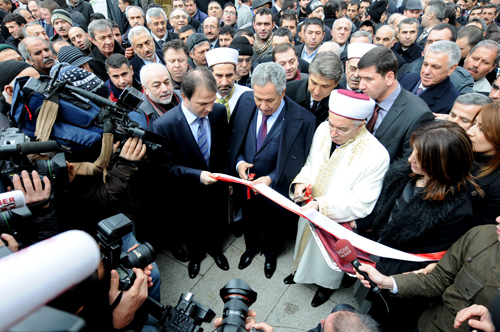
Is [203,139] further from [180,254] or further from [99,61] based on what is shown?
[99,61]

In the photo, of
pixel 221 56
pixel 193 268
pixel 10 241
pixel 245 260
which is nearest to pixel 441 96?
pixel 221 56

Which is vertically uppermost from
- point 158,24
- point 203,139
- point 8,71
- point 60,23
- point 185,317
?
point 60,23

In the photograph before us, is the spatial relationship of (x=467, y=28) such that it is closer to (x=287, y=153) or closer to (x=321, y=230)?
(x=287, y=153)

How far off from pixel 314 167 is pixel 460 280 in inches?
57.4

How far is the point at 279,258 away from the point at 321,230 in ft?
4.39

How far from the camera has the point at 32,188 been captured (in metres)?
1.95

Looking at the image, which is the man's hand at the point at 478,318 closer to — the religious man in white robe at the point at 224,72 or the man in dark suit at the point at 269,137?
the man in dark suit at the point at 269,137

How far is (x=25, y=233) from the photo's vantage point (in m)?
1.75

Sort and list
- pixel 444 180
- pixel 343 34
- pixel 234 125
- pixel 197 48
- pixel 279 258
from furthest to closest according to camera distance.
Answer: pixel 343 34 < pixel 197 48 < pixel 279 258 < pixel 234 125 < pixel 444 180

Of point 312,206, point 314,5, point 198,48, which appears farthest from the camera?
point 314,5

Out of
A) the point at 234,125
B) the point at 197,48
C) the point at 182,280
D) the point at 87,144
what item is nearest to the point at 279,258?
the point at 182,280

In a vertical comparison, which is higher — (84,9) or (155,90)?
(84,9)

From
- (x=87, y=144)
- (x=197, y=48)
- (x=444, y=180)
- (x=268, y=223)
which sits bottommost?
(x=268, y=223)

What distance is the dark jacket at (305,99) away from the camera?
344 centimetres
